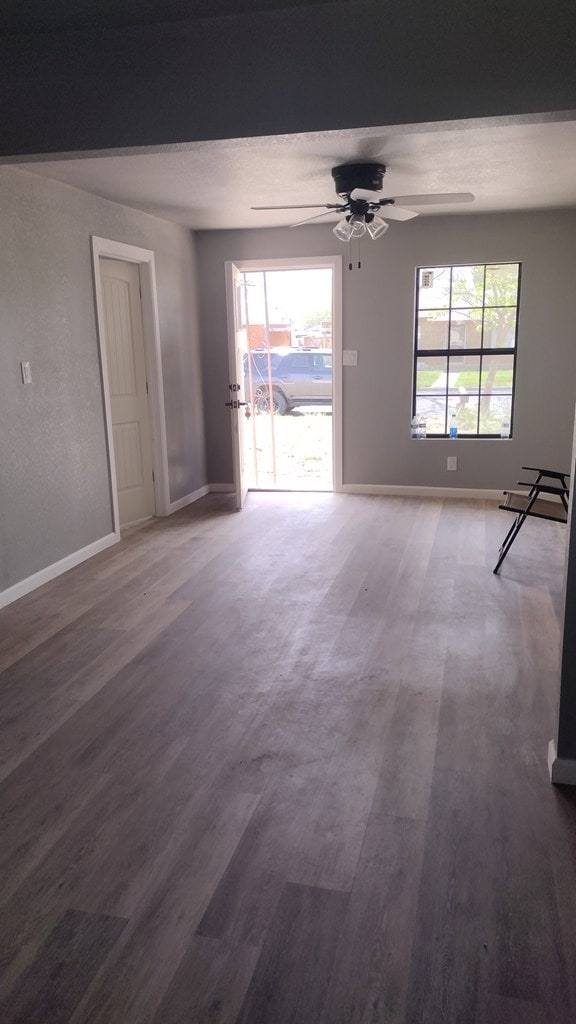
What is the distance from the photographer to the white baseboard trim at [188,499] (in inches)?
234

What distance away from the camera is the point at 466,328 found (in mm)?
5953

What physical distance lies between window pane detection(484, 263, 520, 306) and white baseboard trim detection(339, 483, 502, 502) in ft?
5.22

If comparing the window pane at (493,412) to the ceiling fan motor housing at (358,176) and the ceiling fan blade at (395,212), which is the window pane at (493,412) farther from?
the ceiling fan motor housing at (358,176)

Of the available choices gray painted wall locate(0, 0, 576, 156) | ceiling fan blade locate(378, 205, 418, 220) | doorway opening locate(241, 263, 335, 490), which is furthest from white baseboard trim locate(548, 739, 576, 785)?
doorway opening locate(241, 263, 335, 490)

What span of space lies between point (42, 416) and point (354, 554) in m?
2.12

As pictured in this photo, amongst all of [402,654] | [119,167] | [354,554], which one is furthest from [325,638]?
[119,167]

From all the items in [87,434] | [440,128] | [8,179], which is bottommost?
[87,434]

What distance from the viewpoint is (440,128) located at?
7.34 ft

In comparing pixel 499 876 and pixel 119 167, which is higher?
pixel 119 167

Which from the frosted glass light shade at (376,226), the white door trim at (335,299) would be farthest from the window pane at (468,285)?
the frosted glass light shade at (376,226)

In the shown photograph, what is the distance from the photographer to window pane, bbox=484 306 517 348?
586cm

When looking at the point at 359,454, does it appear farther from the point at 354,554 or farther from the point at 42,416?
the point at 42,416

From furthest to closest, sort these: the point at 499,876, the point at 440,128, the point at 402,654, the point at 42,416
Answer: the point at 42,416
the point at 402,654
the point at 440,128
the point at 499,876

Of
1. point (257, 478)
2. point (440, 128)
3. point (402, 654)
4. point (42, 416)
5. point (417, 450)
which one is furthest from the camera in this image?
point (257, 478)
